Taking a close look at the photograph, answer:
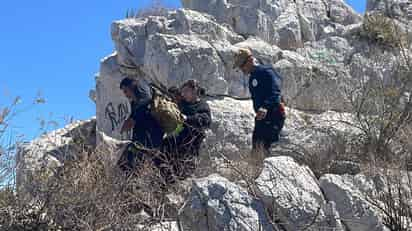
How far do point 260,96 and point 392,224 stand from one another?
2.77 meters

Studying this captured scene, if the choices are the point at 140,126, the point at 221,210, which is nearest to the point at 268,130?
the point at 140,126

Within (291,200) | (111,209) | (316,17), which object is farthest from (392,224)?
(316,17)

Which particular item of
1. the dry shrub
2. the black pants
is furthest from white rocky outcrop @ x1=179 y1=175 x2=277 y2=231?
the black pants

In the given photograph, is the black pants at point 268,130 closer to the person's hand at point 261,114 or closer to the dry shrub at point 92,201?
the person's hand at point 261,114

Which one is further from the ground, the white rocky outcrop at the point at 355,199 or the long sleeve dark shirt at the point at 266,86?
the long sleeve dark shirt at the point at 266,86

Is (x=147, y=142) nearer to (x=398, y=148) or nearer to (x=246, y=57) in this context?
(x=246, y=57)

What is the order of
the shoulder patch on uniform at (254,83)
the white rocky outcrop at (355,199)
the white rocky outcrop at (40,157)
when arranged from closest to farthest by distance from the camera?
1. the white rocky outcrop at (355,199)
2. the white rocky outcrop at (40,157)
3. the shoulder patch on uniform at (254,83)

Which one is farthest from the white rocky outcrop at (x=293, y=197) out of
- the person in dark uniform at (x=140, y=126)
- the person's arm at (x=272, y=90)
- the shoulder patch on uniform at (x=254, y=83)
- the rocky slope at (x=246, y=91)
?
the shoulder patch on uniform at (x=254, y=83)

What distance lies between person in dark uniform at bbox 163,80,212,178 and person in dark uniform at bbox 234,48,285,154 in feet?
2.74

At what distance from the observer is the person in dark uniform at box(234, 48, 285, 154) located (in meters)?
8.16

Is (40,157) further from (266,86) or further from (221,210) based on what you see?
(266,86)

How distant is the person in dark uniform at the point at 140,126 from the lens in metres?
7.20

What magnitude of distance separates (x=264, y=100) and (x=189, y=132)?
4.18 feet

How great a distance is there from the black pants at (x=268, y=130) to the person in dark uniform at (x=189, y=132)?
102cm
